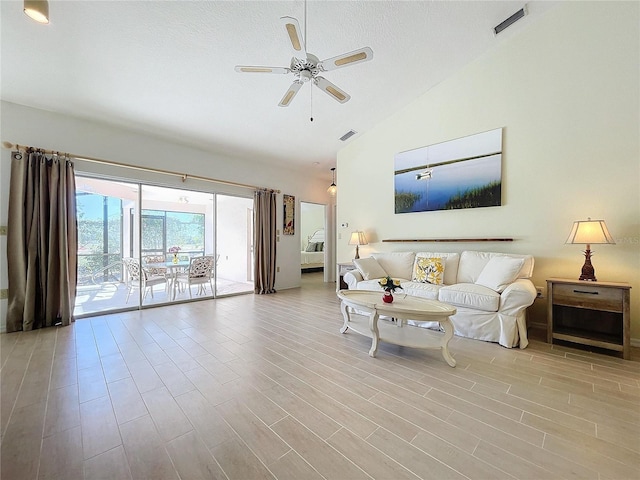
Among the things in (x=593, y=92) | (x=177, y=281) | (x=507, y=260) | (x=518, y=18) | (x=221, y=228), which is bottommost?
(x=177, y=281)

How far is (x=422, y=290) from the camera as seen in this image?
341 centimetres

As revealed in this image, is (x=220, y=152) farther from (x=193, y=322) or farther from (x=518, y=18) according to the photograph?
(x=518, y=18)

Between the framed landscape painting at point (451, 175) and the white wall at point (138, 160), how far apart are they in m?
2.82

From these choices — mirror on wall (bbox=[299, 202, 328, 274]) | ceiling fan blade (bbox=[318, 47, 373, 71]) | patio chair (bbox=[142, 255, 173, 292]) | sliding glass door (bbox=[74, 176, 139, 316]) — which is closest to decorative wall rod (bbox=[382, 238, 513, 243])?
ceiling fan blade (bbox=[318, 47, 373, 71])

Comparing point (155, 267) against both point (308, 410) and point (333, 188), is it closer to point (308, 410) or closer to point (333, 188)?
point (308, 410)

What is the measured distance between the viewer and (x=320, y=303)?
15.6ft

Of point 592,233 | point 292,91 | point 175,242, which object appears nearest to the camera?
point 292,91

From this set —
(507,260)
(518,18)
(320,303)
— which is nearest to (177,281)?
(320,303)

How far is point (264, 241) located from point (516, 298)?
178 inches

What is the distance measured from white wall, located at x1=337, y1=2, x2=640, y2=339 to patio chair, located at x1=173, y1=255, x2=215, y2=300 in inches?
165

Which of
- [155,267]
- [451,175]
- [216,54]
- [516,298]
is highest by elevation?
[216,54]

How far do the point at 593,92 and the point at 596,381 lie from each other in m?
3.06

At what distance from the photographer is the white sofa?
276 cm

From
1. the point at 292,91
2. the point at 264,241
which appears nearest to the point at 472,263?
the point at 292,91
